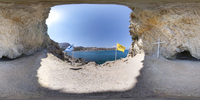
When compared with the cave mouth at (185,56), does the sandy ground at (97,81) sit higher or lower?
lower

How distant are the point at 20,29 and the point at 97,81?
25.1ft

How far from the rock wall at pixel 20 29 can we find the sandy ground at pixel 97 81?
39.1 inches

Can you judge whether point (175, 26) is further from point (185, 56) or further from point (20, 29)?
point (20, 29)

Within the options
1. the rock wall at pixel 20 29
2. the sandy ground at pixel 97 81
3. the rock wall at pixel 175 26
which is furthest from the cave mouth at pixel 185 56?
the rock wall at pixel 20 29

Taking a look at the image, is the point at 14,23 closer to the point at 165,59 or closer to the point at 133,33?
the point at 133,33

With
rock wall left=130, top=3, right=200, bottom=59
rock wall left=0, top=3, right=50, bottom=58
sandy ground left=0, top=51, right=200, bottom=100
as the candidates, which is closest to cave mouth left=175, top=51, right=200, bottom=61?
rock wall left=130, top=3, right=200, bottom=59

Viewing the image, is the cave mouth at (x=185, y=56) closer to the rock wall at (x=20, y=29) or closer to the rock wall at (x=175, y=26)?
the rock wall at (x=175, y=26)

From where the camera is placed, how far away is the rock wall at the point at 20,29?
965 centimetres

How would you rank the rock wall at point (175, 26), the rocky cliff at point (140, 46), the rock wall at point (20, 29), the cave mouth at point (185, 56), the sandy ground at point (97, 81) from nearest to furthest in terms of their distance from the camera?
1. the sandy ground at point (97, 81)
2. the rocky cliff at point (140, 46)
3. the rock wall at point (20, 29)
4. the rock wall at point (175, 26)
5. the cave mouth at point (185, 56)

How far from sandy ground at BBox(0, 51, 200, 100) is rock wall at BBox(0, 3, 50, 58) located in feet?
3.26

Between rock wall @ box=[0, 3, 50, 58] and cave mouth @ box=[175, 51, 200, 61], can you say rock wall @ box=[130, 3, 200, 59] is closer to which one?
cave mouth @ box=[175, 51, 200, 61]

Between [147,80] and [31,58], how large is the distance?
27.8 feet

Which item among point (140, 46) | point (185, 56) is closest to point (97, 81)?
point (140, 46)

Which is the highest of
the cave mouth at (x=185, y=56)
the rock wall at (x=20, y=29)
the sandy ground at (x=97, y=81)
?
the rock wall at (x=20, y=29)
